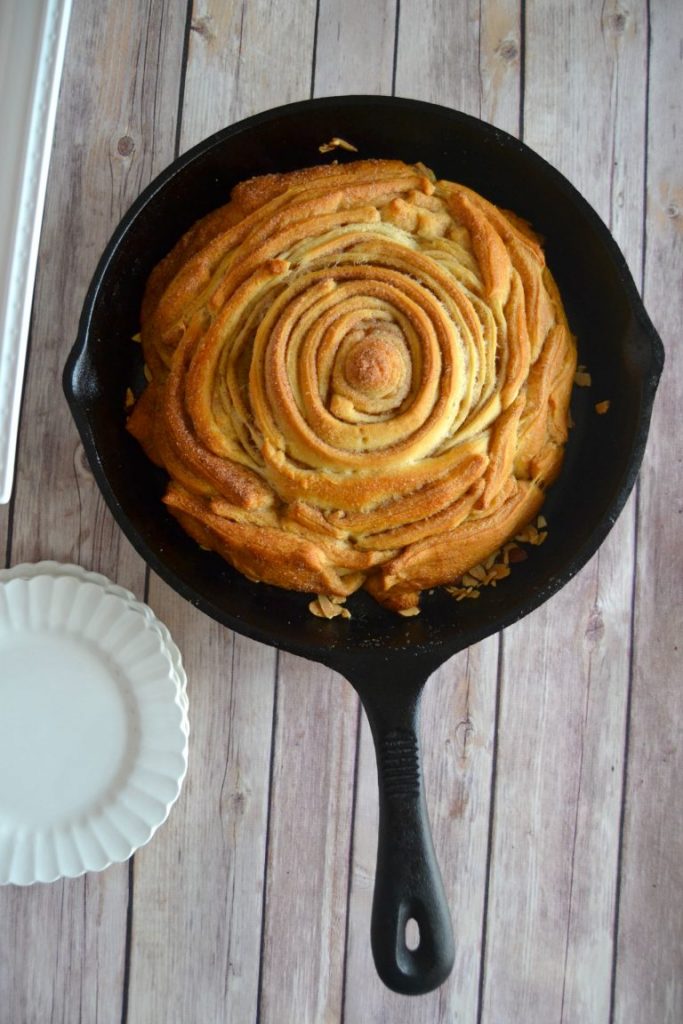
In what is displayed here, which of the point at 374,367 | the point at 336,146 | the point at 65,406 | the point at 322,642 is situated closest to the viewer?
the point at 374,367

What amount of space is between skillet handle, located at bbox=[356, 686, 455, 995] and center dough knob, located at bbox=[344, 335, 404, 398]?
41 cm

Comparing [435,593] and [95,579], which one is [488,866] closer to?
[435,593]

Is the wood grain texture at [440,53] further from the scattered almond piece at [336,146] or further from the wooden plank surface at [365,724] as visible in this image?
the scattered almond piece at [336,146]

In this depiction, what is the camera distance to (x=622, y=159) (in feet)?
5.19

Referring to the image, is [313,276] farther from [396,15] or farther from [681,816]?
[681,816]

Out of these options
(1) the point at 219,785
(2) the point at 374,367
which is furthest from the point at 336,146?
(1) the point at 219,785

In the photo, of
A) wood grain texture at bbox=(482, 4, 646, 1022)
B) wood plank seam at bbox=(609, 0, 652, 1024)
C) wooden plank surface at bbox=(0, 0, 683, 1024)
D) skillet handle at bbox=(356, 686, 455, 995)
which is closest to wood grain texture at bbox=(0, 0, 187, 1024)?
wooden plank surface at bbox=(0, 0, 683, 1024)

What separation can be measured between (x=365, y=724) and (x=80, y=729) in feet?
1.55

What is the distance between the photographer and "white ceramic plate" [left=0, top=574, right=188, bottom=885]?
1.46m

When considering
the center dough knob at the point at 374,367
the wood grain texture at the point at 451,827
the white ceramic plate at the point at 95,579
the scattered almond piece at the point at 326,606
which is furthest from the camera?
the wood grain texture at the point at 451,827

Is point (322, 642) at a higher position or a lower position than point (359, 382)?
lower

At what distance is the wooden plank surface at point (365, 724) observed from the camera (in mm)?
1544

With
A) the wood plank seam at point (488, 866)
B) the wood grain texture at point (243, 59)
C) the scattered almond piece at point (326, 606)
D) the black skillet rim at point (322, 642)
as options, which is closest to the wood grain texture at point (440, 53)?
the wood grain texture at point (243, 59)

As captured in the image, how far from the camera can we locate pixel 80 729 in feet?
4.89
